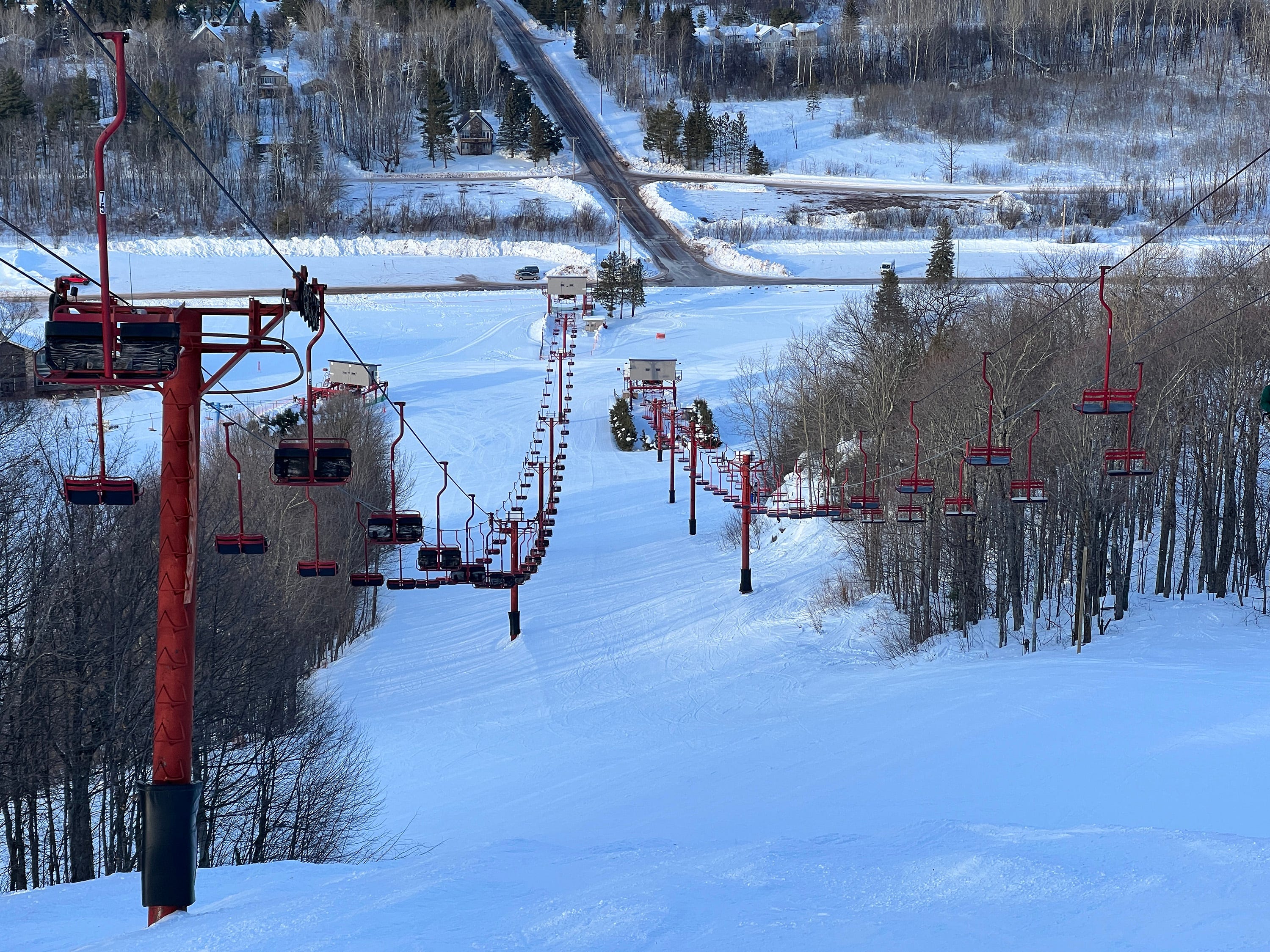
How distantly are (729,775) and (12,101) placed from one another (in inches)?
3471

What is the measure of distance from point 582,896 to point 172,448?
14.5ft

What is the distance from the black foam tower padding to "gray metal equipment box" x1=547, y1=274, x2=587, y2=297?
49069 millimetres

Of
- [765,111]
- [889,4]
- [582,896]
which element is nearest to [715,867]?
[582,896]

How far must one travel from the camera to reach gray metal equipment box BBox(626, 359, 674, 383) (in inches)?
1559

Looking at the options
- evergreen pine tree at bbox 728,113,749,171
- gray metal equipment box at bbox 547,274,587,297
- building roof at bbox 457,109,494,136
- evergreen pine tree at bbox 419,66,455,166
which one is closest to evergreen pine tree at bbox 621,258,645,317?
gray metal equipment box at bbox 547,274,587,297

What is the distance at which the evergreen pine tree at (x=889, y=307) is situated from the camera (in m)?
46.3

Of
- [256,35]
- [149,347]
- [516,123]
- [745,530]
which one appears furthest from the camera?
[256,35]

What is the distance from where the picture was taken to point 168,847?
890cm

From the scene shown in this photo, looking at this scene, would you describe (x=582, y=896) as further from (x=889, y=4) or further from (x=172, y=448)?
(x=889, y=4)

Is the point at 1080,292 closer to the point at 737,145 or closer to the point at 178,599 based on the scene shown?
the point at 178,599

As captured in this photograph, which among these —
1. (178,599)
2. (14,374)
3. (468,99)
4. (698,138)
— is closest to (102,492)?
(178,599)

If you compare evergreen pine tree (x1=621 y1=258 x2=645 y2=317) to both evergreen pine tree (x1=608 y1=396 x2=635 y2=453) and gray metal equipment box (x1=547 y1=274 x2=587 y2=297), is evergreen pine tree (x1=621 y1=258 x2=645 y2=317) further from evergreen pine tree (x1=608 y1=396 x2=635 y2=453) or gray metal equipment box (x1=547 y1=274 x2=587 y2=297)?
evergreen pine tree (x1=608 y1=396 x2=635 y2=453)

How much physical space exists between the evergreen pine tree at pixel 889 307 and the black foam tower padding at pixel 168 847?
129 feet

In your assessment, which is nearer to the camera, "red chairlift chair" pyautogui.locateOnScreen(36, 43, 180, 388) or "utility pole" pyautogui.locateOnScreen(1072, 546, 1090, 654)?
→ "red chairlift chair" pyautogui.locateOnScreen(36, 43, 180, 388)
